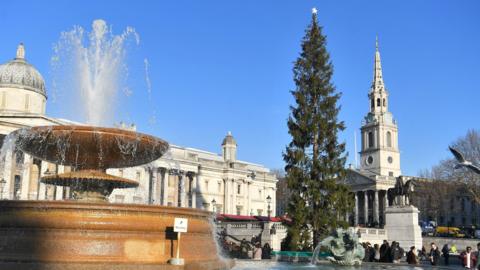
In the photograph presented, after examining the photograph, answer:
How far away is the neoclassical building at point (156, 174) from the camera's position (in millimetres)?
55062

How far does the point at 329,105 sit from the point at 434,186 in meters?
55.0

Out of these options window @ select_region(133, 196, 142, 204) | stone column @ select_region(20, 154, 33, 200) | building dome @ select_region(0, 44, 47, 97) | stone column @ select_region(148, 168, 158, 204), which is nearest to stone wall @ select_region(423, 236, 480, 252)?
window @ select_region(133, 196, 142, 204)

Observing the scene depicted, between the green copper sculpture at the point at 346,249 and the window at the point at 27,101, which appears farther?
Answer: the window at the point at 27,101

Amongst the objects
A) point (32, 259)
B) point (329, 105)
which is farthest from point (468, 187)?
point (32, 259)

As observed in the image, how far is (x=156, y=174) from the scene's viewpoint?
74938 mm

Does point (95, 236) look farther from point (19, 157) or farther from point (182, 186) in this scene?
point (182, 186)

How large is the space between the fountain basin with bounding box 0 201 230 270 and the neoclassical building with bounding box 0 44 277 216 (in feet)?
106

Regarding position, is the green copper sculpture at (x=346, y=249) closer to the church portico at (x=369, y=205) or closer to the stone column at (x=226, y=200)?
the stone column at (x=226, y=200)

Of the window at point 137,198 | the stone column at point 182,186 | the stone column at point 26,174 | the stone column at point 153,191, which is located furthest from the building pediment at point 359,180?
the stone column at point 26,174

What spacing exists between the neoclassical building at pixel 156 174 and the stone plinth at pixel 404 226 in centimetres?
1855

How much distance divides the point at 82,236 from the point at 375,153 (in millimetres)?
105764

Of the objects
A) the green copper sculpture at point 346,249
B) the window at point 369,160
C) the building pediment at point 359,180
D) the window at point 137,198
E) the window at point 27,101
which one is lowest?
the green copper sculpture at point 346,249

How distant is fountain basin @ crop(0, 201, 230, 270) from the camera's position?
428 inches

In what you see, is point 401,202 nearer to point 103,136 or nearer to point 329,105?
point 329,105
